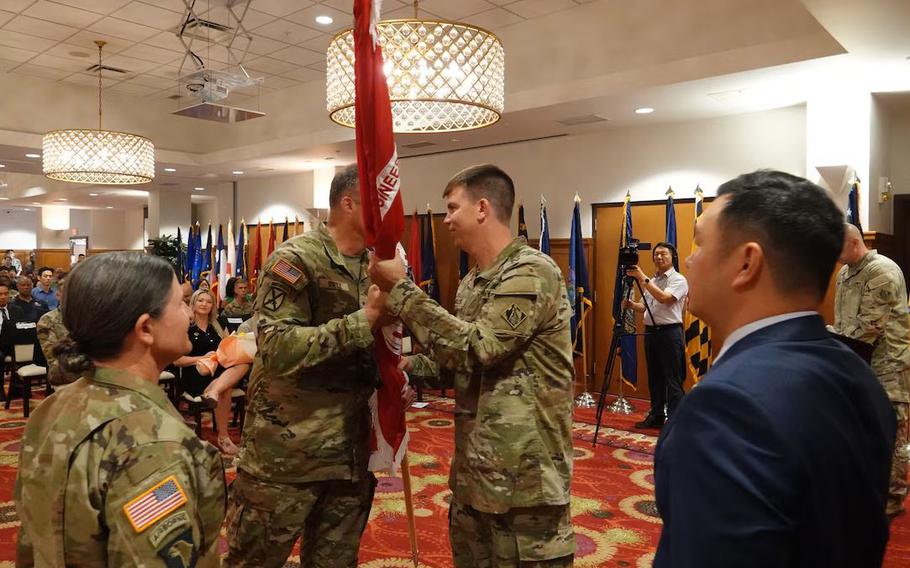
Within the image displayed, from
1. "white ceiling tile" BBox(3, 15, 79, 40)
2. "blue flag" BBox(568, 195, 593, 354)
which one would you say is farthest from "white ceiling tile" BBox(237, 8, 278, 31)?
"blue flag" BBox(568, 195, 593, 354)

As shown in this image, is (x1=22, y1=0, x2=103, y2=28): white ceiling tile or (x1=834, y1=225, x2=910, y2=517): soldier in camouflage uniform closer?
(x1=834, y1=225, x2=910, y2=517): soldier in camouflage uniform

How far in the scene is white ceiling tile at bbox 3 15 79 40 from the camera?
6.82 m

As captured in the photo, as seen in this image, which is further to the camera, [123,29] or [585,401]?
[585,401]

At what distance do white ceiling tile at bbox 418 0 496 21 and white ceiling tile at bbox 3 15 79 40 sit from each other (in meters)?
3.79

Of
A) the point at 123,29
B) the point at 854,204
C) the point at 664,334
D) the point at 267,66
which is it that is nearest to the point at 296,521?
the point at 664,334

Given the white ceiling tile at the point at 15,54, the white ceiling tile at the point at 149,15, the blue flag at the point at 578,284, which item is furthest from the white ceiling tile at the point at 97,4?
the blue flag at the point at 578,284

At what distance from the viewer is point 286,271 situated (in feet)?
6.29

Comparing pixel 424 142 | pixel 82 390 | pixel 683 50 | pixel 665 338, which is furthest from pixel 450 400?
pixel 82 390

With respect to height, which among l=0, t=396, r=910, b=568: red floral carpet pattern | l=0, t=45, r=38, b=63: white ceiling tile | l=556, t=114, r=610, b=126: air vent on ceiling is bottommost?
l=0, t=396, r=910, b=568: red floral carpet pattern

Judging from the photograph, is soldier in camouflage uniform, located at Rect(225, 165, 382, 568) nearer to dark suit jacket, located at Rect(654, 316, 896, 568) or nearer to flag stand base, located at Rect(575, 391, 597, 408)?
dark suit jacket, located at Rect(654, 316, 896, 568)

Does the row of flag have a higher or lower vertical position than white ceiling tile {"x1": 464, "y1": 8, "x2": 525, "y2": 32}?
lower

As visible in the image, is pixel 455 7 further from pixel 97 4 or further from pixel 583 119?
pixel 97 4

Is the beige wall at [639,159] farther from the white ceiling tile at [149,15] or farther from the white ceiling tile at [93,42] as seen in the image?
the white ceiling tile at [93,42]

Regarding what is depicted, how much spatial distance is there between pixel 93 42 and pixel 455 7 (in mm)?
4095
